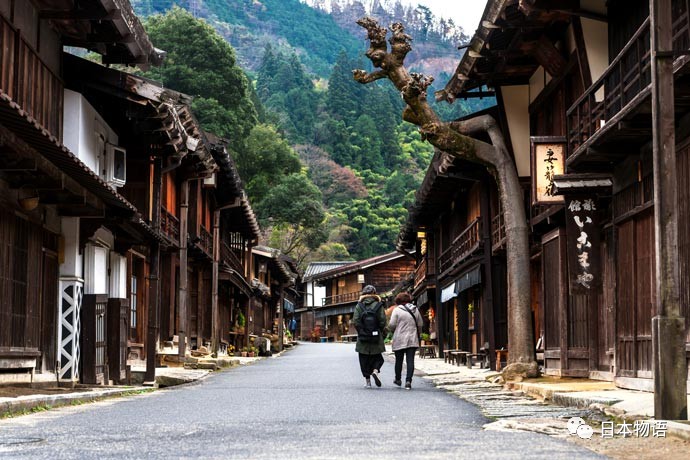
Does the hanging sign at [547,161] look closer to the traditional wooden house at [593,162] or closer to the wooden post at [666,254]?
the traditional wooden house at [593,162]

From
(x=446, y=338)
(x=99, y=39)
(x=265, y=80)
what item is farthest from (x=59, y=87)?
(x=265, y=80)

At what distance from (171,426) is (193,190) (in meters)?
24.2

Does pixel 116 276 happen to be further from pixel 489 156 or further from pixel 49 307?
pixel 489 156

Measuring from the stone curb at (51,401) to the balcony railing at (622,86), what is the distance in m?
8.82

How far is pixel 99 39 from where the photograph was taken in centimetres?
1908

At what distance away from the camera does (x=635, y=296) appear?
16141mm

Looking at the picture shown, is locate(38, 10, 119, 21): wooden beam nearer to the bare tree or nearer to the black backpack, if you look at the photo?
the bare tree

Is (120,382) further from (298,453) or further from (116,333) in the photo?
(298,453)

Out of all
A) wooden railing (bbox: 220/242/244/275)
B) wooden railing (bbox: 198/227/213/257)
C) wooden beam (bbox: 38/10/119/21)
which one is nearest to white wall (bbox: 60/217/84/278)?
wooden beam (bbox: 38/10/119/21)

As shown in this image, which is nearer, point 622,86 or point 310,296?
point 622,86

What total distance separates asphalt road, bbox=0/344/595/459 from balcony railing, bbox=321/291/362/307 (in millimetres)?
74391

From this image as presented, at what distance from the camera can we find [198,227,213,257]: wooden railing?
3475 cm

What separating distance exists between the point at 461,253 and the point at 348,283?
58124mm

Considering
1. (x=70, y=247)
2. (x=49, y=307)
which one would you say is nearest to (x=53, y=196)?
(x=70, y=247)
